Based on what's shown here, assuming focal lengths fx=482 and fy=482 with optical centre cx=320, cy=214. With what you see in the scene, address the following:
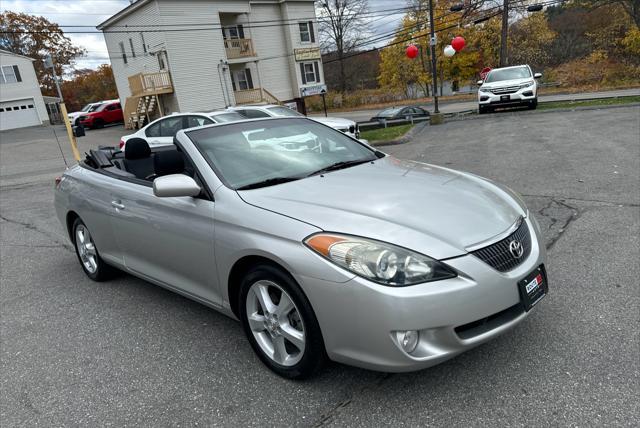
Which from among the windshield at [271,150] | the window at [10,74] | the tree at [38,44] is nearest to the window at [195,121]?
the windshield at [271,150]

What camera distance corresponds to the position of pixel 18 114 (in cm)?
4122

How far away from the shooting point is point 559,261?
4.14 m

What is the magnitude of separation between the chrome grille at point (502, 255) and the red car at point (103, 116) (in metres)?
34.8

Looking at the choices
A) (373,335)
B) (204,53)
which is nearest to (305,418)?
(373,335)

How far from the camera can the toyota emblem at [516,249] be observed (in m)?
2.60

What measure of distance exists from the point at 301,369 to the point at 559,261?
2625mm

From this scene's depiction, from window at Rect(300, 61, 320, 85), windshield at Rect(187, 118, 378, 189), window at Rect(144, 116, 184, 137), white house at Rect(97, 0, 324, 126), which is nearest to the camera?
windshield at Rect(187, 118, 378, 189)

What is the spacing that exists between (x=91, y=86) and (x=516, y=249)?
73.0m

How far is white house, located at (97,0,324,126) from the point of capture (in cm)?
2709

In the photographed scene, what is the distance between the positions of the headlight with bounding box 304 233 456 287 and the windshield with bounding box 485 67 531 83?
17.6 metres

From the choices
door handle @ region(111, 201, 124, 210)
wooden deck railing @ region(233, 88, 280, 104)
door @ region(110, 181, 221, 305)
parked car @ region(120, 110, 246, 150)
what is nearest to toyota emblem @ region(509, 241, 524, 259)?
door @ region(110, 181, 221, 305)

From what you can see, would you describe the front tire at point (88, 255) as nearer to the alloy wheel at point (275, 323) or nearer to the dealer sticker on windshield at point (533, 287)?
the alloy wheel at point (275, 323)

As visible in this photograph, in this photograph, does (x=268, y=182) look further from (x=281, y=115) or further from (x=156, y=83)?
(x=156, y=83)

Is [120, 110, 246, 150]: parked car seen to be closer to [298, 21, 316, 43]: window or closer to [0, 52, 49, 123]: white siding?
[298, 21, 316, 43]: window
